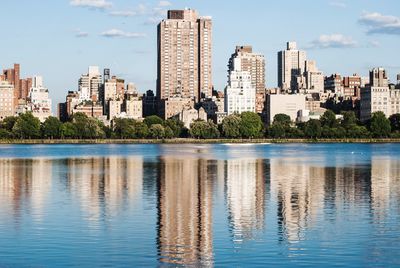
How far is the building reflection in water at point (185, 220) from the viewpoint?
24625mm

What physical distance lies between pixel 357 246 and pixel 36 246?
9.60m

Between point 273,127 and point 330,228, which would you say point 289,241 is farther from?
point 273,127

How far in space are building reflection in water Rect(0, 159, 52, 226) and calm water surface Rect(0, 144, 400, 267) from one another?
6cm

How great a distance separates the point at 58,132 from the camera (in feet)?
632

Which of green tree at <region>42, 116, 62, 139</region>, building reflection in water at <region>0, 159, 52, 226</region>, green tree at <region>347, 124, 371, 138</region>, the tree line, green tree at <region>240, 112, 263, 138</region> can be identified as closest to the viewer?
building reflection in water at <region>0, 159, 52, 226</region>

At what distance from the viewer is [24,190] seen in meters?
45.6

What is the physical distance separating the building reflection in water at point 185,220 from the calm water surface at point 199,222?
0.04 meters

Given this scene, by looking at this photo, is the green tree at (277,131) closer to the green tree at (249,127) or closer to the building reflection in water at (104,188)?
the green tree at (249,127)

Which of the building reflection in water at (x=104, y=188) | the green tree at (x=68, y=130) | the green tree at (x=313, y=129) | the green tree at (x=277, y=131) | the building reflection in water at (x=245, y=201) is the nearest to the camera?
the building reflection in water at (x=245, y=201)

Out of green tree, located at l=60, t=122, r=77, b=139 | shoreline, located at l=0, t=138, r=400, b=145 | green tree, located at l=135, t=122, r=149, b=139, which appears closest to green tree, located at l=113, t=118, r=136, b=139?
green tree, located at l=135, t=122, r=149, b=139

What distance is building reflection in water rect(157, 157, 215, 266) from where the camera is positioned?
24625 millimetres

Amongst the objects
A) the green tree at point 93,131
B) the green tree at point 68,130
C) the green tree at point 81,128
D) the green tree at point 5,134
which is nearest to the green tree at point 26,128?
the green tree at point 5,134

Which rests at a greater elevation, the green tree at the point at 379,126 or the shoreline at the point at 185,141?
the green tree at the point at 379,126

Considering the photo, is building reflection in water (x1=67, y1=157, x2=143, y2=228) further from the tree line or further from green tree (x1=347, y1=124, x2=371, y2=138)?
green tree (x1=347, y1=124, x2=371, y2=138)
